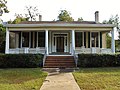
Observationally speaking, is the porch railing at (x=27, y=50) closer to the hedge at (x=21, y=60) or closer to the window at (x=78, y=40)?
the hedge at (x=21, y=60)

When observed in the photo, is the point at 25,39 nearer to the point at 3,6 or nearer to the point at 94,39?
the point at 3,6

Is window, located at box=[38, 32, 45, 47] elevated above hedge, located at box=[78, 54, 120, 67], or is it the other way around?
window, located at box=[38, 32, 45, 47]

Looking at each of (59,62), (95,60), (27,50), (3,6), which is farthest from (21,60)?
(3,6)

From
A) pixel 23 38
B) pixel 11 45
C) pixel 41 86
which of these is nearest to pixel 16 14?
pixel 11 45

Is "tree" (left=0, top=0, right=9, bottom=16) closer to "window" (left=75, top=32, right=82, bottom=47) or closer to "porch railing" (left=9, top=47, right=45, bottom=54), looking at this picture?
"porch railing" (left=9, top=47, right=45, bottom=54)

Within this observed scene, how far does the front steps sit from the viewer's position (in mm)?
18844

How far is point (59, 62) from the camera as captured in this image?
19688mm

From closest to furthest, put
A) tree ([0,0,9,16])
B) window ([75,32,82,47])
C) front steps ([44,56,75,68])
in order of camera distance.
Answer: front steps ([44,56,75,68]), window ([75,32,82,47]), tree ([0,0,9,16])

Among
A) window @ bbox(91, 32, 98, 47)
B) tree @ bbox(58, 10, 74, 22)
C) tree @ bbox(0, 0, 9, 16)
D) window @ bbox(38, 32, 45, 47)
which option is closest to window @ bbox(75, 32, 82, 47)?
window @ bbox(91, 32, 98, 47)

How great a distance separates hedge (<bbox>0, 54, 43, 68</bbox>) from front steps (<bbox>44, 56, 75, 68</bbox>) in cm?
100

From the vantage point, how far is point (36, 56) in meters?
18.4

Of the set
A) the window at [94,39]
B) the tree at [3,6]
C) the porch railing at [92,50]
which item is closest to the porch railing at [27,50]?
the porch railing at [92,50]

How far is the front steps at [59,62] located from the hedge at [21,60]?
100 centimetres

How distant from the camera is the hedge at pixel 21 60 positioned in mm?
18312
